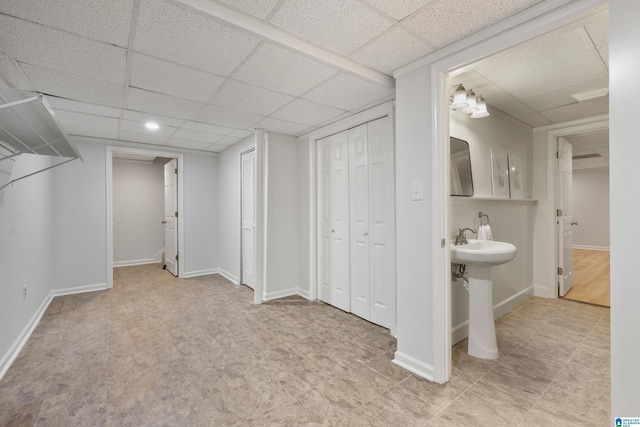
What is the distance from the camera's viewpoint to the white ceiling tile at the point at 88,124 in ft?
9.92

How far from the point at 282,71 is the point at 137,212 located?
553 cm

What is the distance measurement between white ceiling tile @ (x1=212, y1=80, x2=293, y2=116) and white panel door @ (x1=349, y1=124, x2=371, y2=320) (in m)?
0.89

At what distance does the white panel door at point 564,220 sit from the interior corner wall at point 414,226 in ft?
9.34

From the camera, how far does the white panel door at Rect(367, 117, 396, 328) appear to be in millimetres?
2701

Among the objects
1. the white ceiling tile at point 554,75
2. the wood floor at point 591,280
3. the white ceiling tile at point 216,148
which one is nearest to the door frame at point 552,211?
the wood floor at point 591,280

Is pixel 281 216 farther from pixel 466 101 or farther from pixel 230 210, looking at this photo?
pixel 466 101

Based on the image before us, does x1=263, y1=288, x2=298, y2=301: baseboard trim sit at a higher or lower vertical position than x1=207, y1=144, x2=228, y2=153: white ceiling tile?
lower

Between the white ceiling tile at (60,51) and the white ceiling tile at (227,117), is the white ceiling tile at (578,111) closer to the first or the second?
the white ceiling tile at (227,117)

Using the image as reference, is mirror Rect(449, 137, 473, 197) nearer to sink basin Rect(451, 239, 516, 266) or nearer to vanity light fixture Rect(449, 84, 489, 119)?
vanity light fixture Rect(449, 84, 489, 119)

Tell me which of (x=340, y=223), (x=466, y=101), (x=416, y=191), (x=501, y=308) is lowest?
(x=501, y=308)

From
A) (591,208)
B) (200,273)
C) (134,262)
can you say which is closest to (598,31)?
(200,273)

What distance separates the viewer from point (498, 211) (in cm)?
308

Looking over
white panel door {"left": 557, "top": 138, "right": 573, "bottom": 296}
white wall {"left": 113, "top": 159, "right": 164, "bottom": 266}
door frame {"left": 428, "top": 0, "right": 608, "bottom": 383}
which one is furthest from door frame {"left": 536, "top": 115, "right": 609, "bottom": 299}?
white wall {"left": 113, "top": 159, "right": 164, "bottom": 266}

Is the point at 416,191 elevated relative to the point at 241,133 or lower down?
lower down
